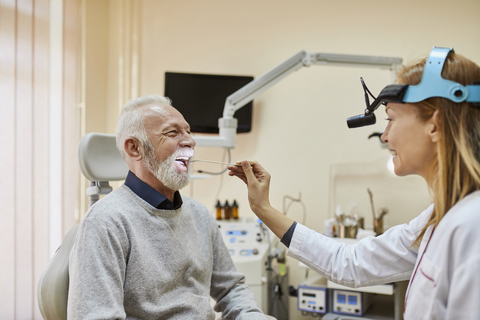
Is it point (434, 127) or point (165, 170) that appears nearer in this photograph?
point (434, 127)

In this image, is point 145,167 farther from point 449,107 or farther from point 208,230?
point 449,107

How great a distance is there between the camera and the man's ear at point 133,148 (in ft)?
4.29

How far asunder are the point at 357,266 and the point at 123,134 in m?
0.89

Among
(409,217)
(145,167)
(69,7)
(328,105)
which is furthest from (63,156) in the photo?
(409,217)

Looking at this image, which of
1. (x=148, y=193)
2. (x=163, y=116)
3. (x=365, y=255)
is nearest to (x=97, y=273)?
(x=148, y=193)

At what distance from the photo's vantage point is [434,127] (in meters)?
0.84

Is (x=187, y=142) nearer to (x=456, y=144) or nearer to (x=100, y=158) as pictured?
(x=100, y=158)

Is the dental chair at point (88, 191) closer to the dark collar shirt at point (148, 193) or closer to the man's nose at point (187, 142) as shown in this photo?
the dark collar shirt at point (148, 193)

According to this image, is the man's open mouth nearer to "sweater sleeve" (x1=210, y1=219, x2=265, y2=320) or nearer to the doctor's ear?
"sweater sleeve" (x1=210, y1=219, x2=265, y2=320)

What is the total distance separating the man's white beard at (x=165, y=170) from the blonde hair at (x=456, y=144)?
80 cm

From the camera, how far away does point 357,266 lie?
1114 mm

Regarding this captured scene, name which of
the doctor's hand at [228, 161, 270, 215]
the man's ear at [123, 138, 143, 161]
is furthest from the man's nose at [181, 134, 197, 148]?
the doctor's hand at [228, 161, 270, 215]

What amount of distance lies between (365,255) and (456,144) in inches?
18.6

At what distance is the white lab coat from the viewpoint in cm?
69
